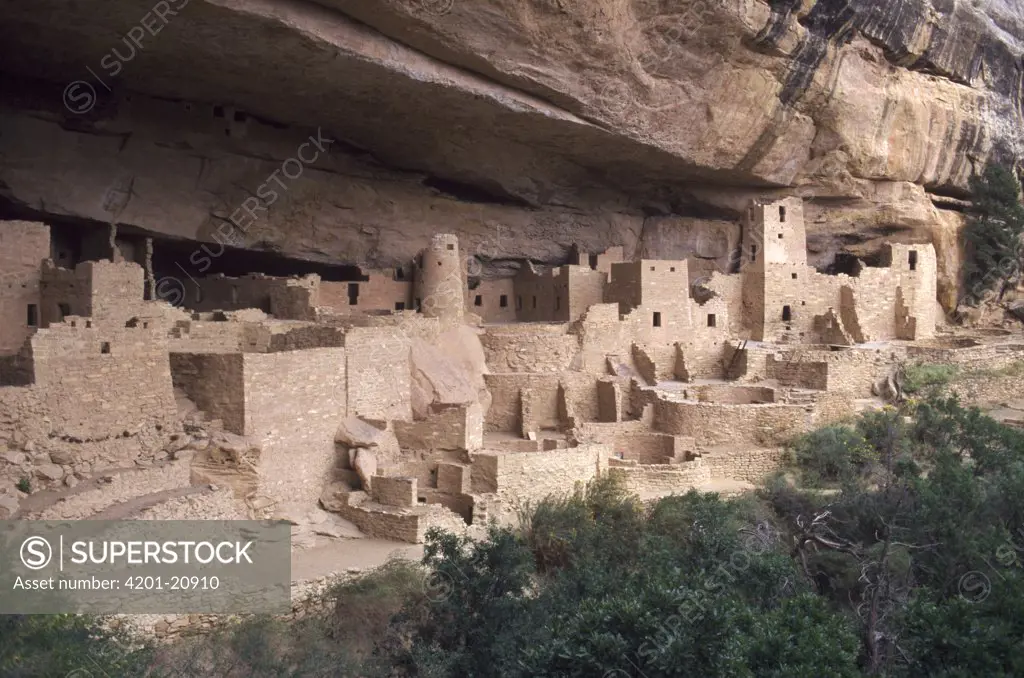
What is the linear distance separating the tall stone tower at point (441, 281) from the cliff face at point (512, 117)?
7.69ft

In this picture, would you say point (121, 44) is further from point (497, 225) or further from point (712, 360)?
point (712, 360)

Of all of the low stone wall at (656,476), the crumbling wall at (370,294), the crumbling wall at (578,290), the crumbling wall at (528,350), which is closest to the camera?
the low stone wall at (656,476)

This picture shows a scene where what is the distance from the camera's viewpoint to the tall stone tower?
749 inches

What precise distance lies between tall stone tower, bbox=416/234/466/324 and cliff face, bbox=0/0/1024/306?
2343 millimetres

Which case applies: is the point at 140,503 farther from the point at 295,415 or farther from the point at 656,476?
the point at 656,476

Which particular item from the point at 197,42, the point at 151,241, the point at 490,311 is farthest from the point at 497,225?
the point at 197,42

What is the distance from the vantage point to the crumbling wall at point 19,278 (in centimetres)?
1353

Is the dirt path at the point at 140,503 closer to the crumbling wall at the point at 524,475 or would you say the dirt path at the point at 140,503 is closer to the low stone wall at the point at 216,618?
the low stone wall at the point at 216,618

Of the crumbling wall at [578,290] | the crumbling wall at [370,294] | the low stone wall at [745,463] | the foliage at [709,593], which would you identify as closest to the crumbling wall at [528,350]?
the crumbling wall at [578,290]

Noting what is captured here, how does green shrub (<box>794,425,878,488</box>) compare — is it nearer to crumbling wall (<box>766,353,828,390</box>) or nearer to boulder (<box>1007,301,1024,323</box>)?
crumbling wall (<box>766,353,828,390</box>)

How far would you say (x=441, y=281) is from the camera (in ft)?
63.8

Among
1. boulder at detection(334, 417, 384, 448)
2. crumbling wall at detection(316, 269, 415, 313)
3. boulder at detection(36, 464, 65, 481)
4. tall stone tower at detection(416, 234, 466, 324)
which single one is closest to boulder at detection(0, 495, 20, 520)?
boulder at detection(36, 464, 65, 481)

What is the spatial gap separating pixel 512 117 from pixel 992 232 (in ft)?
46.5

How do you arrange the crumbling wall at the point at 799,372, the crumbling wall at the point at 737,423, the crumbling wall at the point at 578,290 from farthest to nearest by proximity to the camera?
the crumbling wall at the point at 578,290 → the crumbling wall at the point at 799,372 → the crumbling wall at the point at 737,423
